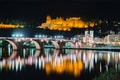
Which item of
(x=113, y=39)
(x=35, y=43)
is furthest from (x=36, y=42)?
(x=113, y=39)

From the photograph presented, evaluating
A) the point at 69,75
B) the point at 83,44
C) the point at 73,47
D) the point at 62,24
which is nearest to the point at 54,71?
the point at 69,75

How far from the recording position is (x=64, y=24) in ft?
170

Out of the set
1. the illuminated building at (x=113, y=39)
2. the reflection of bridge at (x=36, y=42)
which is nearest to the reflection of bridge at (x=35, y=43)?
the reflection of bridge at (x=36, y=42)

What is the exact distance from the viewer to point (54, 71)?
57.0 ft

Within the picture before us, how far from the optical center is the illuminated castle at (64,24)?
48031 millimetres

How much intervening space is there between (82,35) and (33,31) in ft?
21.6

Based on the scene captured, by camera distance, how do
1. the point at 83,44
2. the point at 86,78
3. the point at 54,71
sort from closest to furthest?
the point at 86,78 < the point at 54,71 < the point at 83,44

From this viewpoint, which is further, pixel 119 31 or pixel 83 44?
pixel 119 31

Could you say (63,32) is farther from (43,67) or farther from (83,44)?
(43,67)

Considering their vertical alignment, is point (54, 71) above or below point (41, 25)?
below

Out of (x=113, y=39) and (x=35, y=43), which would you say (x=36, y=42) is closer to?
(x=35, y=43)

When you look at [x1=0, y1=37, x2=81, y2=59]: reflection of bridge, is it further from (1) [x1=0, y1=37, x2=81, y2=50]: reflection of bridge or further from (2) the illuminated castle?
(2) the illuminated castle

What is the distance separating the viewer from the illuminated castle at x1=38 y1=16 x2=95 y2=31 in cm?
4803

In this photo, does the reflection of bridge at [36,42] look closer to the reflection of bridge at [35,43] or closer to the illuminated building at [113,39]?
the reflection of bridge at [35,43]
